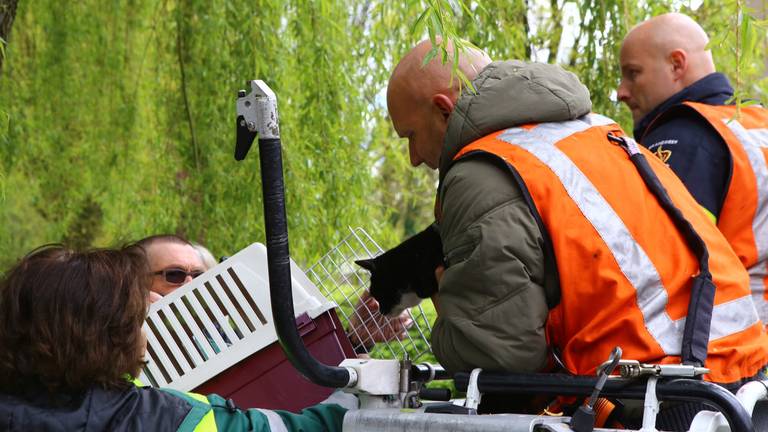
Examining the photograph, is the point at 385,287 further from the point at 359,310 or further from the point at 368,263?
the point at 359,310

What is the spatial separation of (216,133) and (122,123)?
1.21m

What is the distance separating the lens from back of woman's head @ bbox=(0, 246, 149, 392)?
7.23 ft

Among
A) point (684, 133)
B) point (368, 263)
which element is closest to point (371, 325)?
point (368, 263)

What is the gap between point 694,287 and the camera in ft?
7.11

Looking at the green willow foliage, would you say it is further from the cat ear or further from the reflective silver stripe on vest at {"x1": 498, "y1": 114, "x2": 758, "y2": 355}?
the reflective silver stripe on vest at {"x1": 498, "y1": 114, "x2": 758, "y2": 355}

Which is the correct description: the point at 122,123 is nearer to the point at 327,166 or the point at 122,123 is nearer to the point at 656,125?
the point at 327,166

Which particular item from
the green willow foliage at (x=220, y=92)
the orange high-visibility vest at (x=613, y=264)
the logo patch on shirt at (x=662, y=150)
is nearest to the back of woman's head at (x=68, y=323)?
the orange high-visibility vest at (x=613, y=264)

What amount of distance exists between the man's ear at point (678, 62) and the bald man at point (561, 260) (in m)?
1.49

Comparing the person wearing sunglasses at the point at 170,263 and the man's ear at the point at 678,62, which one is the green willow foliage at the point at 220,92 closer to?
the man's ear at the point at 678,62

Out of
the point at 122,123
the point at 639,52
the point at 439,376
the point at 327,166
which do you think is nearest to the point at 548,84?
the point at 439,376

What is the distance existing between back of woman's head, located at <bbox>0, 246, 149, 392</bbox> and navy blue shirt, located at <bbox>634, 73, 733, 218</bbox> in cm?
171

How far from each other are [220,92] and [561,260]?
11.3 feet

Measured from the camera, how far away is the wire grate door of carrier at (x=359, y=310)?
285cm

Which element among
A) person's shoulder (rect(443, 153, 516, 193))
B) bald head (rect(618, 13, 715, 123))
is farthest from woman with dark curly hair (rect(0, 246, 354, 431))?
bald head (rect(618, 13, 715, 123))
